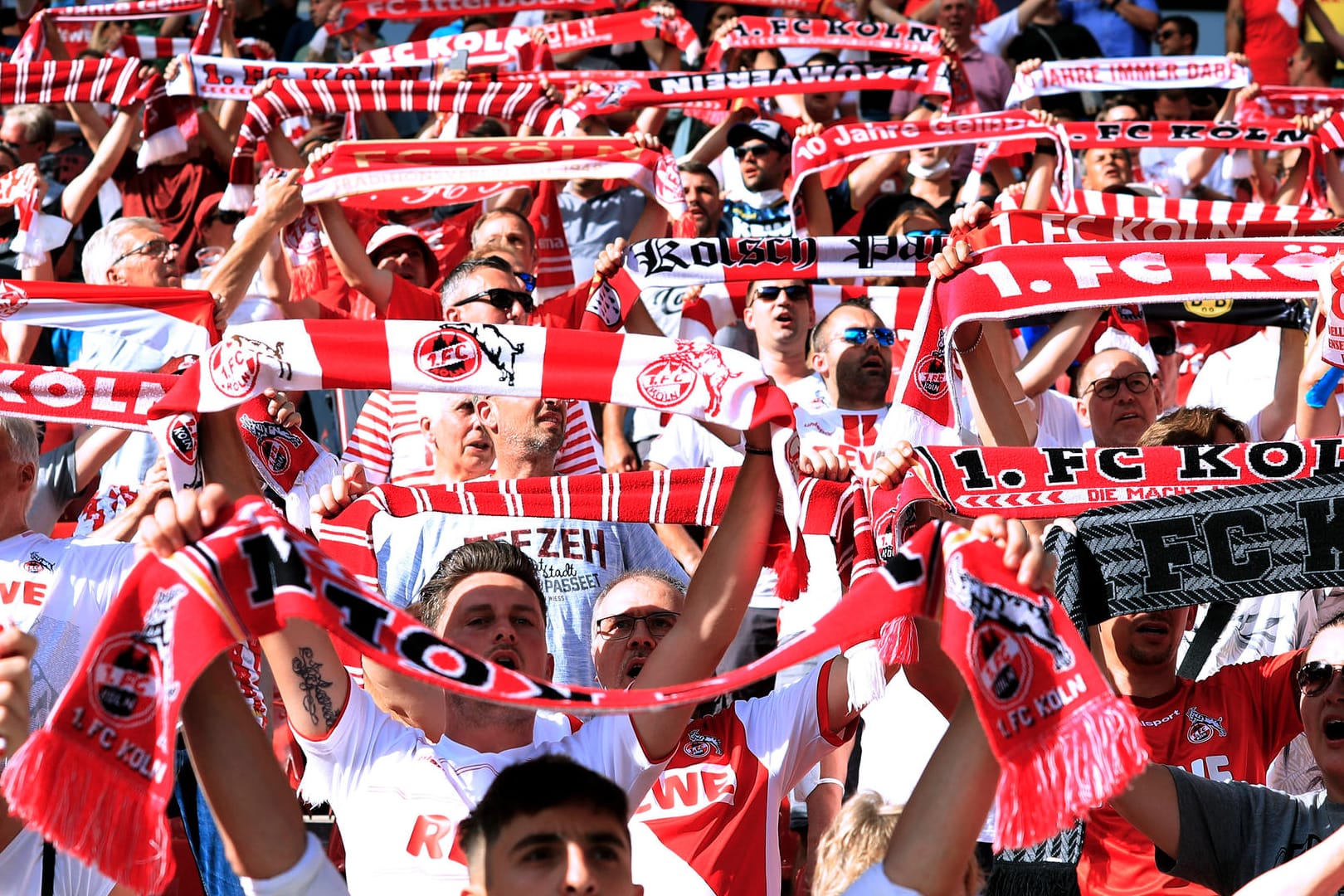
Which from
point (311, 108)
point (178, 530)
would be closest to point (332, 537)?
point (178, 530)

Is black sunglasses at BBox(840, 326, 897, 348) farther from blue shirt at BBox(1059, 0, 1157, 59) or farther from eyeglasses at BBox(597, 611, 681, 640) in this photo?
blue shirt at BBox(1059, 0, 1157, 59)

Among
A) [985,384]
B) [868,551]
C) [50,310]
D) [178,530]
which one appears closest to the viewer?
[178,530]

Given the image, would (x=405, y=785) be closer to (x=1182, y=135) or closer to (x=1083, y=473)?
(x=1083, y=473)

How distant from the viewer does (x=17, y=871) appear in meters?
3.43

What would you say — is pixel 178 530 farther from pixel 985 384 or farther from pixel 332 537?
pixel 985 384

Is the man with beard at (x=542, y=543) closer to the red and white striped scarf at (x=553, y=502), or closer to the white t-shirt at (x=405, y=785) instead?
the red and white striped scarf at (x=553, y=502)

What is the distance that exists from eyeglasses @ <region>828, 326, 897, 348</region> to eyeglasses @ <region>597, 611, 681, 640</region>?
1.92 meters

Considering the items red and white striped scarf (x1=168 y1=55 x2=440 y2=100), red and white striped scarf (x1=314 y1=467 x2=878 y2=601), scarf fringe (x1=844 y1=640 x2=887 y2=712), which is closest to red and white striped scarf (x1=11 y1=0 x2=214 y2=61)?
red and white striped scarf (x1=168 y1=55 x2=440 y2=100)

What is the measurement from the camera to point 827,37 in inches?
358

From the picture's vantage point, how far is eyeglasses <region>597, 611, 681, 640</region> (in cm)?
438

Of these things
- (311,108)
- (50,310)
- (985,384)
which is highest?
(311,108)

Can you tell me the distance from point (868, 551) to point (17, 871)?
201cm

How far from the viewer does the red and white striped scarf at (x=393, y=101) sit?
7.59 m

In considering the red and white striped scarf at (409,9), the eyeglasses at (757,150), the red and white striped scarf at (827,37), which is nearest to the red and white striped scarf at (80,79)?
the red and white striped scarf at (409,9)
